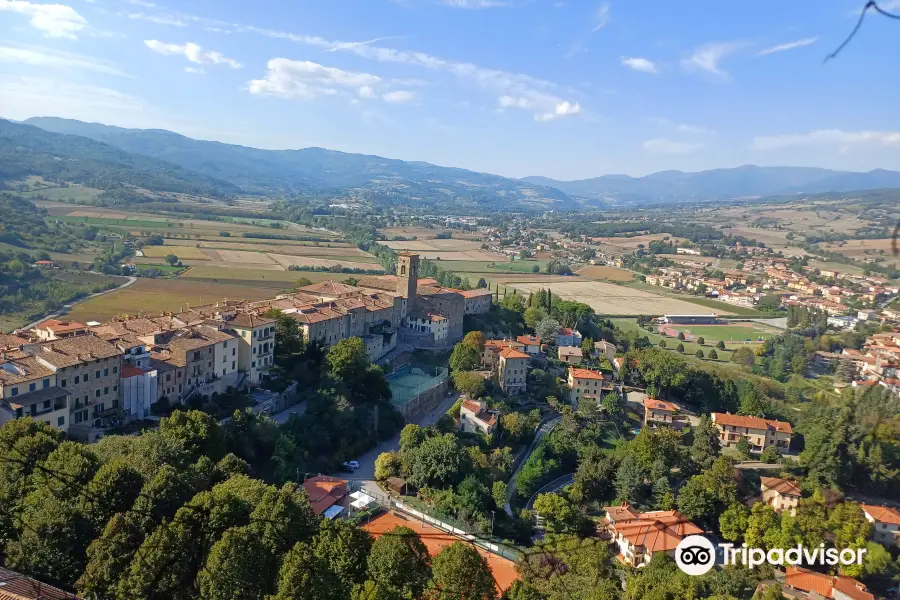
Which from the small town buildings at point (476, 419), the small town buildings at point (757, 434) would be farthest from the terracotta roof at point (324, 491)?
the small town buildings at point (757, 434)

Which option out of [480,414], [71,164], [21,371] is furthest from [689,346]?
[71,164]

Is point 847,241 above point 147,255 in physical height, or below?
above

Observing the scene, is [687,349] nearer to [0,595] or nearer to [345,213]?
[0,595]

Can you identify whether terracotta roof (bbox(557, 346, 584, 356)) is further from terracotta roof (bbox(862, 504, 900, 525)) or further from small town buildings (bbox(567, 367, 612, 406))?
terracotta roof (bbox(862, 504, 900, 525))

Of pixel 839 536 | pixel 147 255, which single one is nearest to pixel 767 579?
pixel 839 536

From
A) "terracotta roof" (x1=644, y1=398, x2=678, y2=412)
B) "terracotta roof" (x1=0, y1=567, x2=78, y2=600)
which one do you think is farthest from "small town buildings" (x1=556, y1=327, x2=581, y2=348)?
"terracotta roof" (x1=0, y1=567, x2=78, y2=600)

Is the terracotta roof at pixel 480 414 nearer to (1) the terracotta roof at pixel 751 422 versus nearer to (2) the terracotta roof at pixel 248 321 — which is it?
(2) the terracotta roof at pixel 248 321
